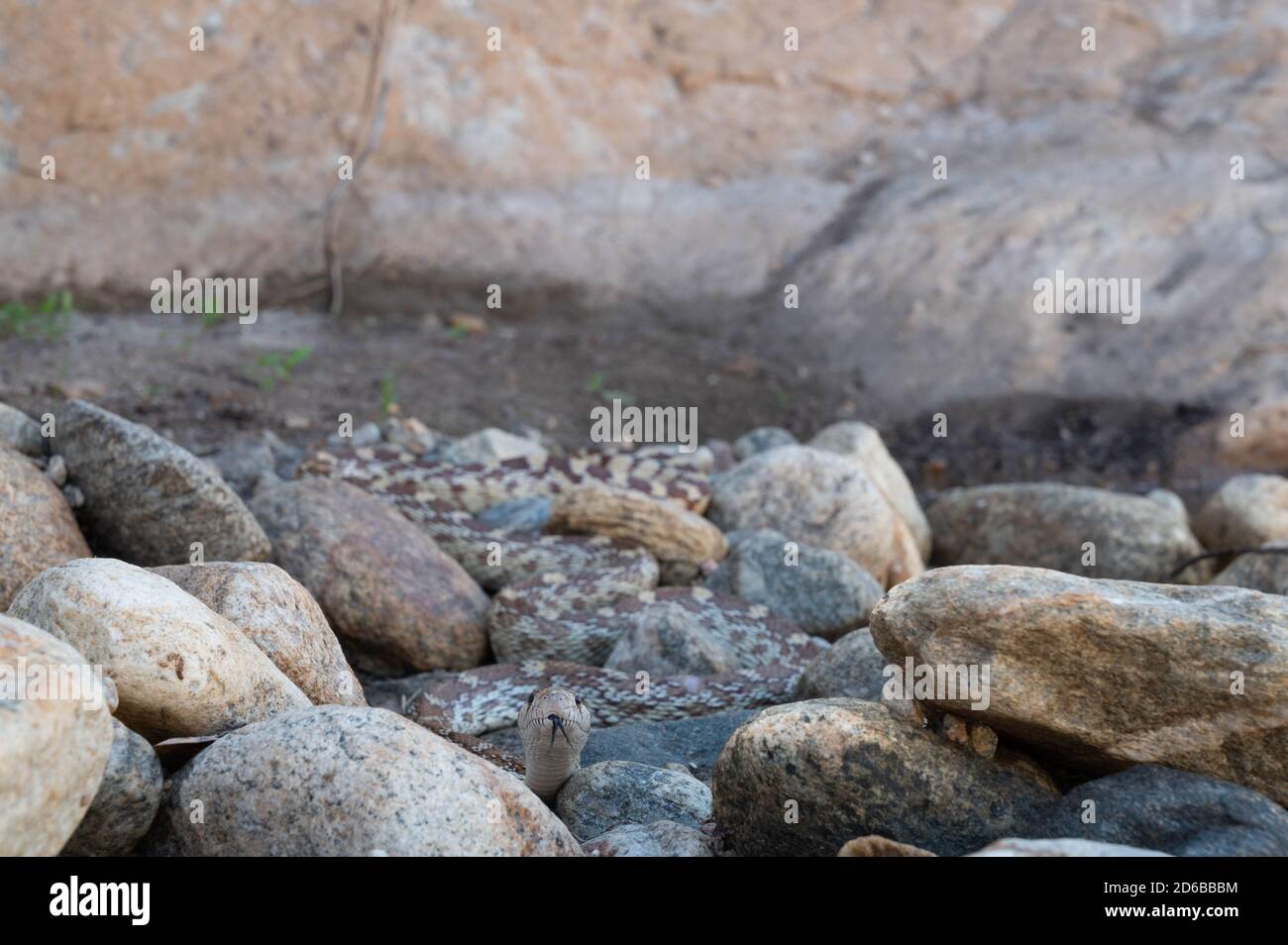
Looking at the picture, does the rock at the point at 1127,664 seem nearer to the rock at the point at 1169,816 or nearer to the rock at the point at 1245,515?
the rock at the point at 1169,816

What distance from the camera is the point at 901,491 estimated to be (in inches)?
340

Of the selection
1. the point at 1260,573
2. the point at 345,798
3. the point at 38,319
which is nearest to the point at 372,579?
the point at 345,798

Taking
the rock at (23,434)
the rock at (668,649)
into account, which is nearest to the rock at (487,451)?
the rock at (668,649)

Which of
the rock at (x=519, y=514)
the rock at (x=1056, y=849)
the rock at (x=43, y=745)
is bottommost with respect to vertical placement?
the rock at (x=1056, y=849)

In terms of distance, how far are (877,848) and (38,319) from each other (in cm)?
890

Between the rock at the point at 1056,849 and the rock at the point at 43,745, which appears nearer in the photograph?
the rock at the point at 43,745

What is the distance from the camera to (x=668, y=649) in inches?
234

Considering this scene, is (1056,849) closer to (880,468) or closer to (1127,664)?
(1127,664)

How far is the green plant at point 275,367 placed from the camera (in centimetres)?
932

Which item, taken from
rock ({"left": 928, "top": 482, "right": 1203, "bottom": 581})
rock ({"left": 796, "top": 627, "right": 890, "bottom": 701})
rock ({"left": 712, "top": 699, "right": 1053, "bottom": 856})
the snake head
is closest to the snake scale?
the snake head

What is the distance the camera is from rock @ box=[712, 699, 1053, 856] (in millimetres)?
3484

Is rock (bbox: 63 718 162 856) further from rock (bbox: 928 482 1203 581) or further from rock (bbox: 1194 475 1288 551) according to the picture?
rock (bbox: 1194 475 1288 551)

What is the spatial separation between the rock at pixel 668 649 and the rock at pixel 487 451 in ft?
6.92
